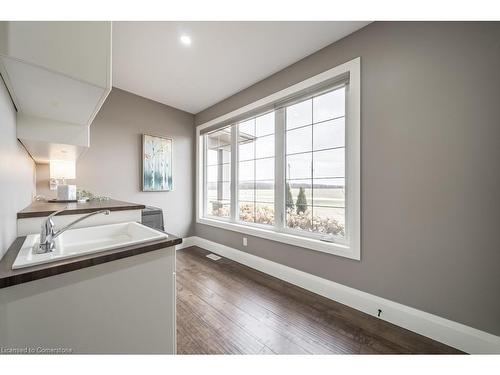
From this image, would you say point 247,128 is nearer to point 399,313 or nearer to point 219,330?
point 219,330

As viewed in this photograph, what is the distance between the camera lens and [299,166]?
224 cm

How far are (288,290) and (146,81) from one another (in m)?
3.14

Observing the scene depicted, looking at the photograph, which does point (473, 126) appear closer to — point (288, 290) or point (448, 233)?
point (448, 233)

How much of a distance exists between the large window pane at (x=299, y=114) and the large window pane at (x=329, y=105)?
71mm

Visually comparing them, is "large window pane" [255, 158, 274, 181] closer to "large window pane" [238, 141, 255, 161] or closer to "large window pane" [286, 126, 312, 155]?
"large window pane" [238, 141, 255, 161]

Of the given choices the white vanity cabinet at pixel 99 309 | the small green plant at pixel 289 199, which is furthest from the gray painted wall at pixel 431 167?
the white vanity cabinet at pixel 99 309

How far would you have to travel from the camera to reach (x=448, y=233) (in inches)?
52.5

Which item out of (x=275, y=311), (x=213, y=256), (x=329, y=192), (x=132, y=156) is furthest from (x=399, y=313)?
(x=132, y=156)

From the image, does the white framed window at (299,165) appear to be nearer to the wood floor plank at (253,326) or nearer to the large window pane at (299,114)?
the large window pane at (299,114)

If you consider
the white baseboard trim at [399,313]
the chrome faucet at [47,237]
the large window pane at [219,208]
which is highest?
the chrome faucet at [47,237]

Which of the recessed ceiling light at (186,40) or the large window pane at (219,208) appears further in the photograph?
the large window pane at (219,208)

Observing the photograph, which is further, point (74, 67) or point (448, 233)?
point (448, 233)

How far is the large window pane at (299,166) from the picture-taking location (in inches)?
85.0
